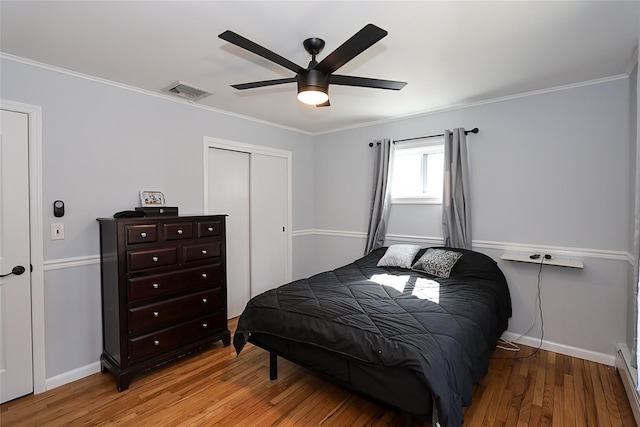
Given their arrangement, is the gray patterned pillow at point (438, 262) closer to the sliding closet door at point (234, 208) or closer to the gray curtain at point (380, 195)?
the gray curtain at point (380, 195)

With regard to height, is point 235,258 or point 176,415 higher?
point 235,258

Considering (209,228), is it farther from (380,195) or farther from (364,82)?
(380,195)

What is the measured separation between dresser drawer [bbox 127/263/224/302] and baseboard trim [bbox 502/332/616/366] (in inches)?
116

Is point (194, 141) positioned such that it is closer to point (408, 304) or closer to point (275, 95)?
point (275, 95)

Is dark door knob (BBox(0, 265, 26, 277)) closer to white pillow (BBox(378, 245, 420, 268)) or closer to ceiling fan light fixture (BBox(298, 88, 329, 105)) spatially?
ceiling fan light fixture (BBox(298, 88, 329, 105))

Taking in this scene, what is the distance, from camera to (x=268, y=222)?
4.23 meters

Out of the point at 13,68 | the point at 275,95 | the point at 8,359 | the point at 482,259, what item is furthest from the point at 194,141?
the point at 482,259

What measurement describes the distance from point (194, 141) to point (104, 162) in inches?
34.7

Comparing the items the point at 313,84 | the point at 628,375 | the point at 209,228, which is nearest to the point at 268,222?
the point at 209,228

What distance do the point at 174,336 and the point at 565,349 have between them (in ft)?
11.5

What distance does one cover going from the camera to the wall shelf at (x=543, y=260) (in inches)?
108

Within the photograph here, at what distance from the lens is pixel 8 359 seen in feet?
7.44

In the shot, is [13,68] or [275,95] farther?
[275,95]

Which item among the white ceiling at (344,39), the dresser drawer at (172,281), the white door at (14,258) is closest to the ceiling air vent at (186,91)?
the white ceiling at (344,39)
